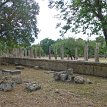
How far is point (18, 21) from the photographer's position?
2886cm

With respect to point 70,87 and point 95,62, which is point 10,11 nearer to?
point 95,62

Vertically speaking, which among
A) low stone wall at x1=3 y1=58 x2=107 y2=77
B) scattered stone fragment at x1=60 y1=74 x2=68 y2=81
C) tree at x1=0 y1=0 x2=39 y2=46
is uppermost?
tree at x1=0 y1=0 x2=39 y2=46

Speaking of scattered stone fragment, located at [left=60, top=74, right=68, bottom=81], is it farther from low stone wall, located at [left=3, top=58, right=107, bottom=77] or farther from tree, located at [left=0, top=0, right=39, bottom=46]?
tree, located at [left=0, top=0, right=39, bottom=46]

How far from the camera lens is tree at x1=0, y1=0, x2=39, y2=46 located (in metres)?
27.9

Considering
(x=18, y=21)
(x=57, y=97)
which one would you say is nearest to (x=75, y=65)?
(x=57, y=97)

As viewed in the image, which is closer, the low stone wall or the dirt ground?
the dirt ground

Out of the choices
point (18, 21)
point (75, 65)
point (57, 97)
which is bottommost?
point (57, 97)

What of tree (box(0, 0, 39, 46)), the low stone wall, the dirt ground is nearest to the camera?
the dirt ground

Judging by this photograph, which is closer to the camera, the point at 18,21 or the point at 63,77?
the point at 63,77

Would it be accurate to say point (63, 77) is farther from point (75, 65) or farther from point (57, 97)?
point (75, 65)

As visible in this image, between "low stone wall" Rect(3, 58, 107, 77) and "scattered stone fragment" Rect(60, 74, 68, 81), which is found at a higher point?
"low stone wall" Rect(3, 58, 107, 77)

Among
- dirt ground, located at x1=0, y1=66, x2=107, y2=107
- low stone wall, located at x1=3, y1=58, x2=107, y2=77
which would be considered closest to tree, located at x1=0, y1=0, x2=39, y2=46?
low stone wall, located at x1=3, y1=58, x2=107, y2=77

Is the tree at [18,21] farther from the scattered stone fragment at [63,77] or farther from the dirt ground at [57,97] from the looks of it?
the dirt ground at [57,97]

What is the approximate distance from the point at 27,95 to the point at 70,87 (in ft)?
7.72
